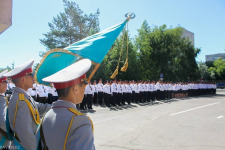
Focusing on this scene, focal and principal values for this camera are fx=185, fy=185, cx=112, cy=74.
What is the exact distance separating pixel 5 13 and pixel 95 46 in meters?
1.36

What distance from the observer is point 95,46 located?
3.13m

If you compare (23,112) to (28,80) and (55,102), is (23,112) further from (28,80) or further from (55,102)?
(55,102)

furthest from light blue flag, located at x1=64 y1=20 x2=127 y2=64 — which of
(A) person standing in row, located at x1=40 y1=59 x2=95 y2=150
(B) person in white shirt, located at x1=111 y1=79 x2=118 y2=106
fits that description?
(B) person in white shirt, located at x1=111 y1=79 x2=118 y2=106

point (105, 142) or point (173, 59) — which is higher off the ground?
point (173, 59)

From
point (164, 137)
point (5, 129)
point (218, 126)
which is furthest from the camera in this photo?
point (218, 126)

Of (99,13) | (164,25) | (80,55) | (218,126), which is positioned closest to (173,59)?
(164,25)

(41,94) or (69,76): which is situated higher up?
(69,76)

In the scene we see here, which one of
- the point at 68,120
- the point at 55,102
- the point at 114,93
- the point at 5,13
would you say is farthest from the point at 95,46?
the point at 114,93

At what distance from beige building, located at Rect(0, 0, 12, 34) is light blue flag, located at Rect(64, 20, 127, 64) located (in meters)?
0.90

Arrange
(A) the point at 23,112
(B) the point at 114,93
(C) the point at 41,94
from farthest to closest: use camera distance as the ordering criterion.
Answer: (B) the point at 114,93
(C) the point at 41,94
(A) the point at 23,112

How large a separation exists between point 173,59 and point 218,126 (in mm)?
26449

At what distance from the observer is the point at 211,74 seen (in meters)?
52.3

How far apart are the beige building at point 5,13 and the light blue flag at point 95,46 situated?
90 centimetres

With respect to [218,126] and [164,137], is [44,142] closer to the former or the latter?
[164,137]
